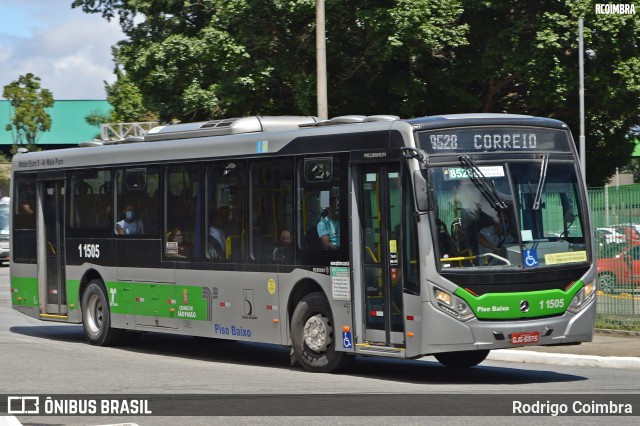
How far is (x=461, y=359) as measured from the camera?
48.5 feet

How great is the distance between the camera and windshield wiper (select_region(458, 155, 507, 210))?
504 inches

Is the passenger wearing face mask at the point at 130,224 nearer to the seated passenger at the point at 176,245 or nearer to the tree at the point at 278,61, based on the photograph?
the seated passenger at the point at 176,245

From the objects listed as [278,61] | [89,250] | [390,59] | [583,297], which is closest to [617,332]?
[583,297]

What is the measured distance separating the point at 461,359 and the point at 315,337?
79.0 inches

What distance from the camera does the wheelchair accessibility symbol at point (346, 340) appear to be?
13562 mm

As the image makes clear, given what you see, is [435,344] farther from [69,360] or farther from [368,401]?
[69,360]

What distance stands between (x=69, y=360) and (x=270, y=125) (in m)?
4.28

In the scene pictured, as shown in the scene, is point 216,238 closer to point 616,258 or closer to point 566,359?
point 566,359

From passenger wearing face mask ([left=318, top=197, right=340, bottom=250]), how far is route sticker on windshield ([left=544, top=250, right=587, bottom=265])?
2509 millimetres

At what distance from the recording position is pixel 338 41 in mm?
29281

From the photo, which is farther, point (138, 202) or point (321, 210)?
point (138, 202)

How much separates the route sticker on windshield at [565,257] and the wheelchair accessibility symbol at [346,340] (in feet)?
8.09

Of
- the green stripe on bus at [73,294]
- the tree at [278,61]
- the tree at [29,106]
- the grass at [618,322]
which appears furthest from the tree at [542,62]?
the tree at [29,106]

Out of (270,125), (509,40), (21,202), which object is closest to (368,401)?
(270,125)
